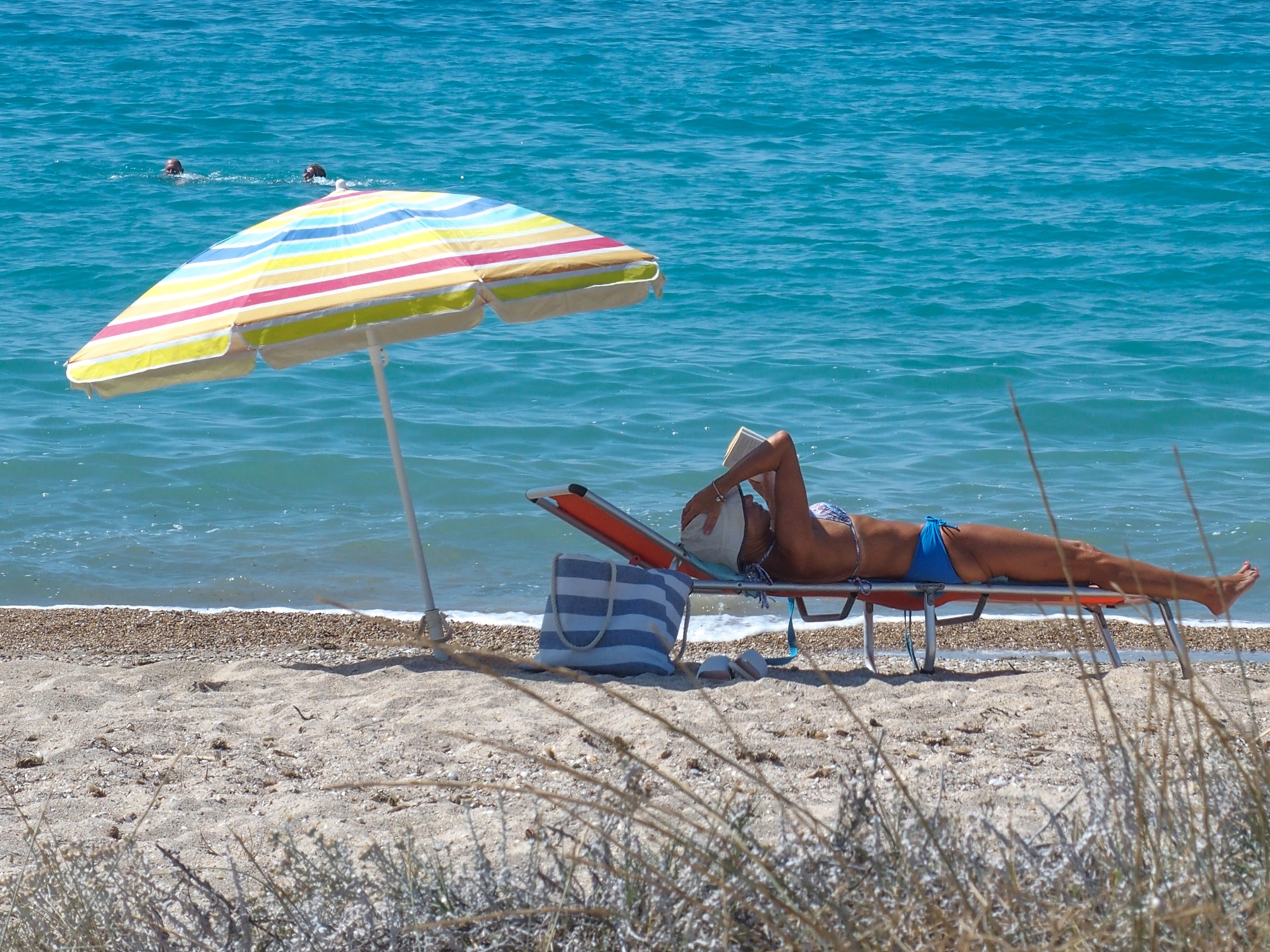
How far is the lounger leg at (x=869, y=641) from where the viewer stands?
479 cm

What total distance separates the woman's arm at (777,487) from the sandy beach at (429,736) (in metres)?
0.61

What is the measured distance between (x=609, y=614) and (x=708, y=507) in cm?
65

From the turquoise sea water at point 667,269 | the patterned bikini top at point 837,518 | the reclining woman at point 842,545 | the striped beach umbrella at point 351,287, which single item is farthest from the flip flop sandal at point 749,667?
the turquoise sea water at point 667,269

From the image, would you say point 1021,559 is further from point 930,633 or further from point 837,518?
point 837,518

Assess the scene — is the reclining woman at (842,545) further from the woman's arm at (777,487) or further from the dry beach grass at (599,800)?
the dry beach grass at (599,800)

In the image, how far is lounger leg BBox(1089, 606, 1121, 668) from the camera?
4668 millimetres

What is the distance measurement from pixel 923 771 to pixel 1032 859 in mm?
1270

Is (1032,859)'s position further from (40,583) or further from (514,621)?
(40,583)

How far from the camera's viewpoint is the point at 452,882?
229 cm

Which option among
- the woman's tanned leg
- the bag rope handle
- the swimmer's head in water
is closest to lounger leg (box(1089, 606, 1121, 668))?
the woman's tanned leg

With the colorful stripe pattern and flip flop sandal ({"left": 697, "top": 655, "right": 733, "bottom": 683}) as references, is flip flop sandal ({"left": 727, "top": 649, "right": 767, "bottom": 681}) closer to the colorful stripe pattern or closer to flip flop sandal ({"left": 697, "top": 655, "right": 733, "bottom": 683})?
flip flop sandal ({"left": 697, "top": 655, "right": 733, "bottom": 683})

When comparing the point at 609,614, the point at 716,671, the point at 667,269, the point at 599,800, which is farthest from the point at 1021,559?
the point at 667,269

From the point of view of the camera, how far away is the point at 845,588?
15.8ft

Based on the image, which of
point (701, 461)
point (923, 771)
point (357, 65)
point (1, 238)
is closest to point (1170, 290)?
point (701, 461)
